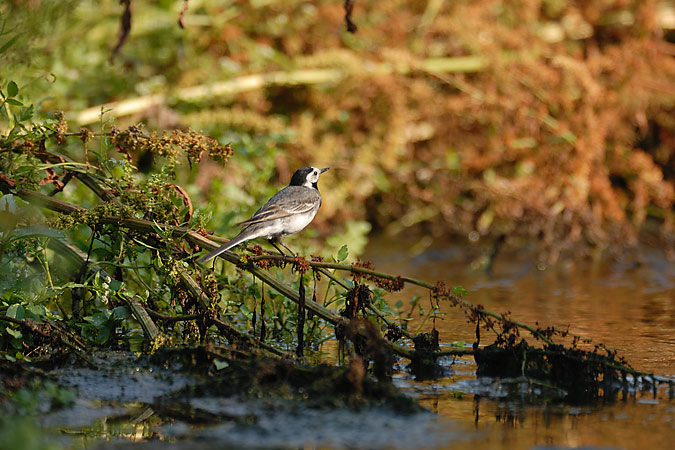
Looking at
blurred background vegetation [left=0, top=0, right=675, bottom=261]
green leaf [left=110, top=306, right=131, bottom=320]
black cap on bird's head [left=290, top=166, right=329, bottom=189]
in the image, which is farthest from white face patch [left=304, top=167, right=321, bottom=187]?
green leaf [left=110, top=306, right=131, bottom=320]

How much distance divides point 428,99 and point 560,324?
3884 mm

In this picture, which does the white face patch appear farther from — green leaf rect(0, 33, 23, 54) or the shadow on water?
green leaf rect(0, 33, 23, 54)

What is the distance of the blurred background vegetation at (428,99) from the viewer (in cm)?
873

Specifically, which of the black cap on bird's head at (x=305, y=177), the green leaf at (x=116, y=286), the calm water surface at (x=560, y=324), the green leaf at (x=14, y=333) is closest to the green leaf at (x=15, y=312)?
the green leaf at (x=14, y=333)

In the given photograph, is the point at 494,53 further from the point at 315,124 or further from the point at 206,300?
the point at 206,300

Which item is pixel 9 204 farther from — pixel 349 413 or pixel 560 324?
pixel 560 324

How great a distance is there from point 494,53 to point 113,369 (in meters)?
5.71

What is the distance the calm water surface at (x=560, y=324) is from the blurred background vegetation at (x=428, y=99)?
0.36 meters

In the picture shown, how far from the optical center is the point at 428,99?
937 centimetres

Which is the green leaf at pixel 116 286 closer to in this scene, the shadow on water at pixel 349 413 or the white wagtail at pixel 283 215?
the shadow on water at pixel 349 413

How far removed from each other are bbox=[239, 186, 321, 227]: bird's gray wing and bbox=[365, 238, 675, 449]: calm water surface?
1.23 metres

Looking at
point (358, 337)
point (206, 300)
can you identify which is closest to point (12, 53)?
point (206, 300)

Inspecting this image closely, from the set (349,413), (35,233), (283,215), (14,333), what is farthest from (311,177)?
(349,413)

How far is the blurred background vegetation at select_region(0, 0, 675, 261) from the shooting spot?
8734mm
